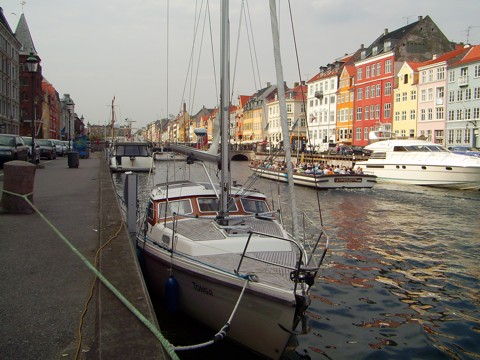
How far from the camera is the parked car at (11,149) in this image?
76.3 ft

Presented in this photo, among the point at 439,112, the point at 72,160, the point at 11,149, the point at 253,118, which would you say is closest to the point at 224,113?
the point at 11,149

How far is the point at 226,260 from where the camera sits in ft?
24.7

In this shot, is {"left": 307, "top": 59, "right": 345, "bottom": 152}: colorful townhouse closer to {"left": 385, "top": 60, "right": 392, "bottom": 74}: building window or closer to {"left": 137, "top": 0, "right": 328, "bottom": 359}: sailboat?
{"left": 385, "top": 60, "right": 392, "bottom": 74}: building window

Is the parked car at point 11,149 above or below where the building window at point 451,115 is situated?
below

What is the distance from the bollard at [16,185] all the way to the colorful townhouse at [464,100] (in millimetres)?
52760

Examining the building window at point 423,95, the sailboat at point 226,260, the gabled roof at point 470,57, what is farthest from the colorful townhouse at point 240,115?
the sailboat at point 226,260

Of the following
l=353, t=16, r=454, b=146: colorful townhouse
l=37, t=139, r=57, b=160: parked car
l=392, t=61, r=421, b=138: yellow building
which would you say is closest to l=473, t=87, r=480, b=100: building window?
l=392, t=61, r=421, b=138: yellow building

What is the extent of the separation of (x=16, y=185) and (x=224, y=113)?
18.8 feet

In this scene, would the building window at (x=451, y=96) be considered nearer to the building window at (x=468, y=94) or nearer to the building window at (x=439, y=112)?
the building window at (x=439, y=112)

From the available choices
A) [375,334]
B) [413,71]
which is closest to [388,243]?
[375,334]

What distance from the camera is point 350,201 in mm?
28000

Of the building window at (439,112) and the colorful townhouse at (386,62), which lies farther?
the colorful townhouse at (386,62)

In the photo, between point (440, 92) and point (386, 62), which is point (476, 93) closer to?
point (440, 92)

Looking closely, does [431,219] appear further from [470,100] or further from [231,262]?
[470,100]
